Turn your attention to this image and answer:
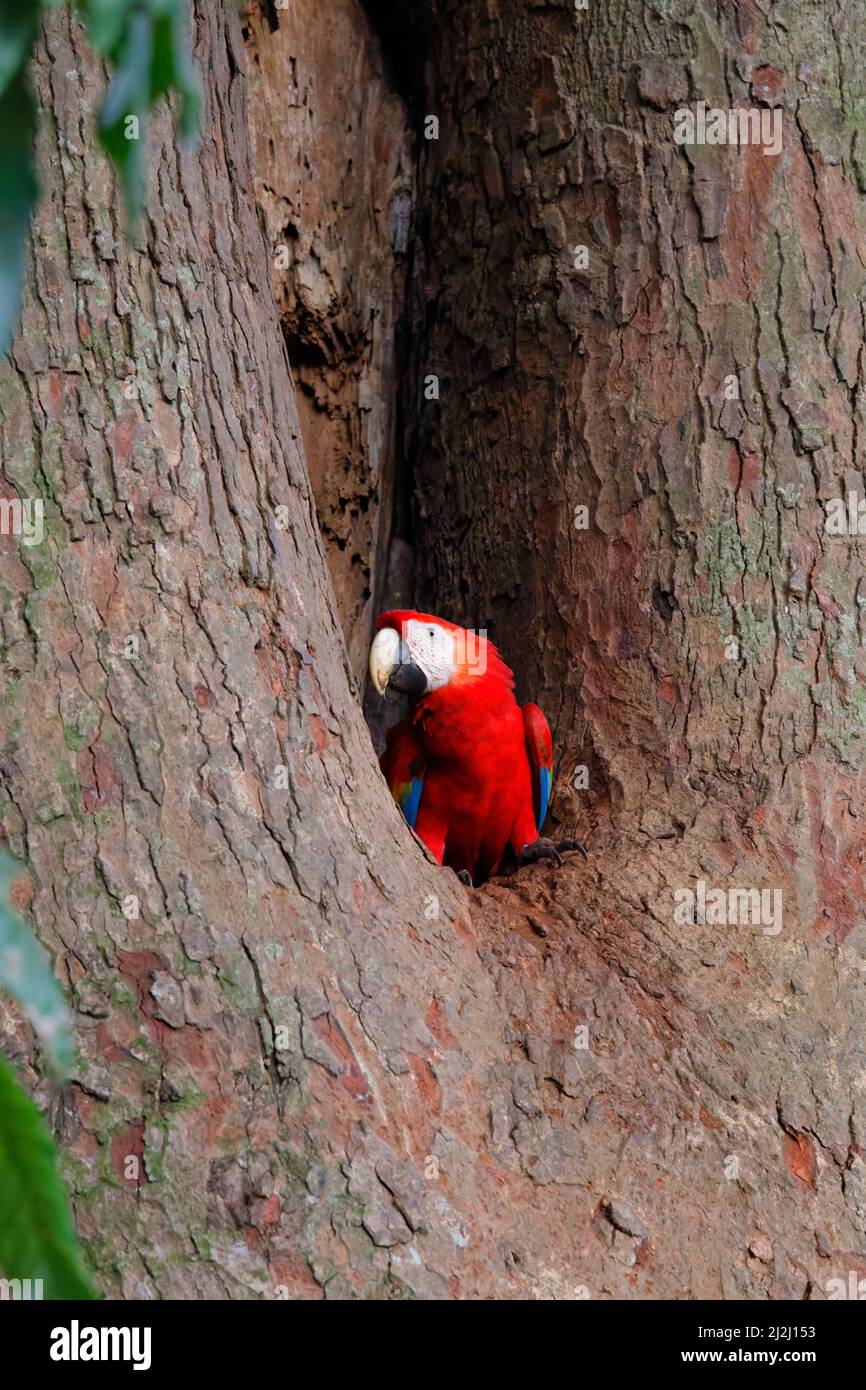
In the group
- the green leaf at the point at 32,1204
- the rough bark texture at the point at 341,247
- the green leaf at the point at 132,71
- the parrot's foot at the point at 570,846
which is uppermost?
the rough bark texture at the point at 341,247

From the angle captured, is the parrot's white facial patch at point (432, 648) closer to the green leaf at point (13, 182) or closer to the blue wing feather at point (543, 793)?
the blue wing feather at point (543, 793)

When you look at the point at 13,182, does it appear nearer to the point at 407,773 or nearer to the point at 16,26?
the point at 16,26

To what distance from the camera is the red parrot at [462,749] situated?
3613mm

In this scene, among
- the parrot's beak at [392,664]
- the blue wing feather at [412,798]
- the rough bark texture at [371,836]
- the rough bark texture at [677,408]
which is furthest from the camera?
the blue wing feather at [412,798]

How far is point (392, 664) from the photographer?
3.73 meters

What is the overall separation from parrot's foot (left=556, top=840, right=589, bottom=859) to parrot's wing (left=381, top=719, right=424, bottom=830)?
0.81m

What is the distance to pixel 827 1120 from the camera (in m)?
2.50

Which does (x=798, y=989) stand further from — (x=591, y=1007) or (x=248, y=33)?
(x=248, y=33)

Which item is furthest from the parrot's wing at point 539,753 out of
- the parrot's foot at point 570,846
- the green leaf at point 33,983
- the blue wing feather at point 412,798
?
the green leaf at point 33,983

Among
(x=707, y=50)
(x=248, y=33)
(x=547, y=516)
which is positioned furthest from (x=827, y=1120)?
(x=248, y=33)

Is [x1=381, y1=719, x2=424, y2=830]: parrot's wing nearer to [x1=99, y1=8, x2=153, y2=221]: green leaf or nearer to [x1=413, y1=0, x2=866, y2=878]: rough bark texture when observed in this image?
[x1=413, y1=0, x2=866, y2=878]: rough bark texture

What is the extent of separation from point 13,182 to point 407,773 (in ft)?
11.1
